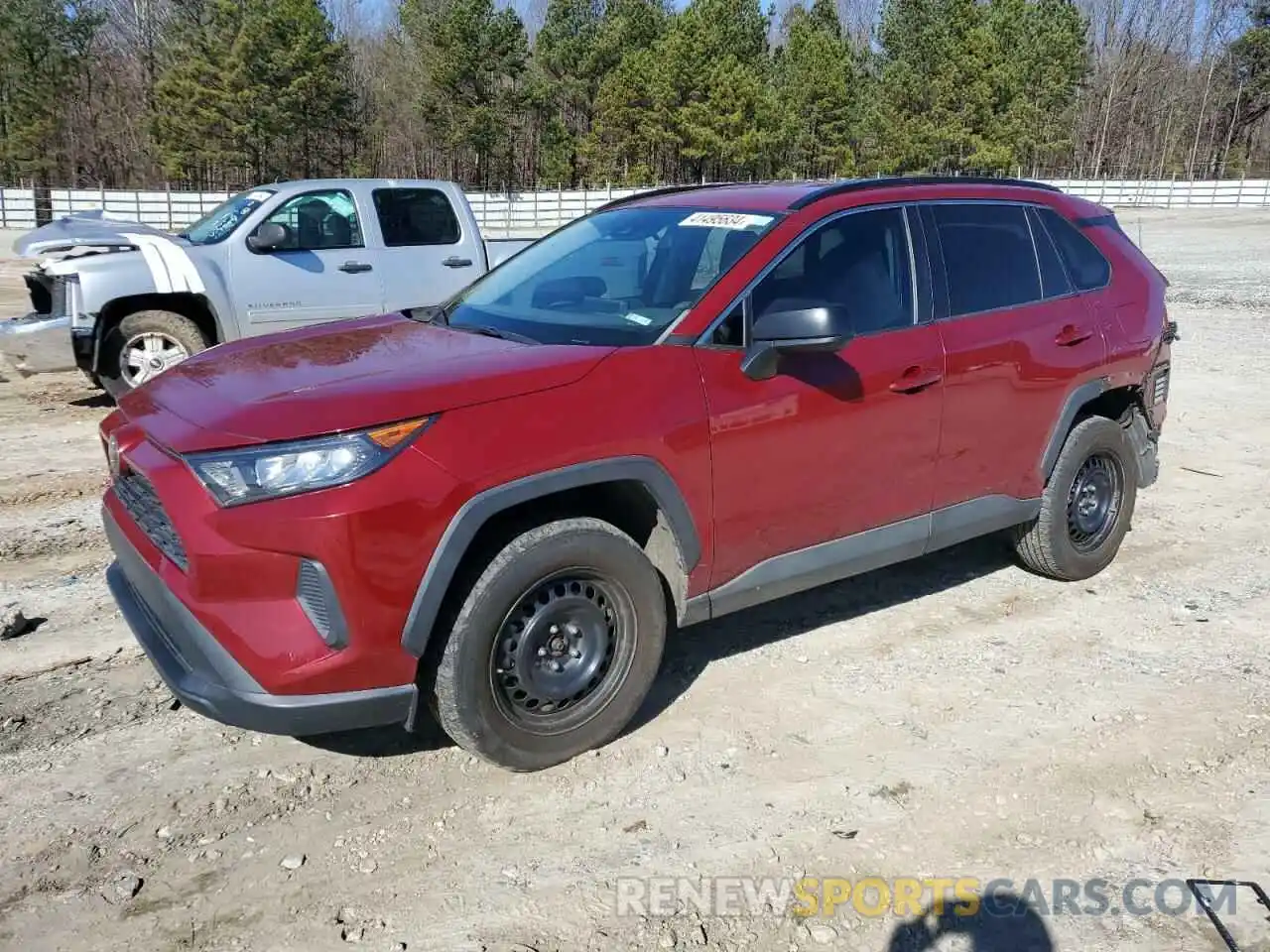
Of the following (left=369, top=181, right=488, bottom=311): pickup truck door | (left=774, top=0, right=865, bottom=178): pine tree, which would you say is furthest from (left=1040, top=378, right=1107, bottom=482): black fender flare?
(left=774, top=0, right=865, bottom=178): pine tree

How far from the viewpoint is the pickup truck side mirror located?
3416 millimetres

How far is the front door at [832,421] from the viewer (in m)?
3.59

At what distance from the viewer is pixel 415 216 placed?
9180 millimetres

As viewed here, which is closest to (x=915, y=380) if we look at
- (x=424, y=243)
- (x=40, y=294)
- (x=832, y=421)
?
(x=832, y=421)

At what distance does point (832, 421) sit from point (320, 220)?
21.0 feet

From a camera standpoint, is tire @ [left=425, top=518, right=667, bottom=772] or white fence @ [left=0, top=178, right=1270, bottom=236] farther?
white fence @ [left=0, top=178, right=1270, bottom=236]

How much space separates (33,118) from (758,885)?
5753 cm

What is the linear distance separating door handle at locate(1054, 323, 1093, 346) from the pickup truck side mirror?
1.66 meters

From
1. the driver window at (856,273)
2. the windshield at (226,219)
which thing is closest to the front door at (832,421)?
the driver window at (856,273)

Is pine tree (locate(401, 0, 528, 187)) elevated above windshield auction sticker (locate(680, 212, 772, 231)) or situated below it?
above

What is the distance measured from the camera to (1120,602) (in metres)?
4.91

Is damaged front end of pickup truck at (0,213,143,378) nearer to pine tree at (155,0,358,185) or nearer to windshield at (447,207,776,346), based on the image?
windshield at (447,207,776,346)

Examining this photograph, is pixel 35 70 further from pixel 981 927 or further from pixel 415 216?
pixel 981 927

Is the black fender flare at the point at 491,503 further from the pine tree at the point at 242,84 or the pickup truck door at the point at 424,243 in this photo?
the pine tree at the point at 242,84
